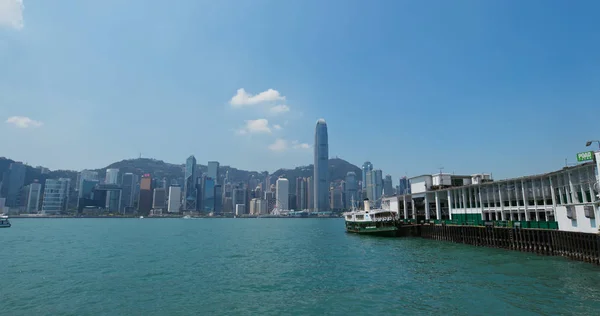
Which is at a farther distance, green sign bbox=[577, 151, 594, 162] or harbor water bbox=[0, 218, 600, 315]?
green sign bbox=[577, 151, 594, 162]

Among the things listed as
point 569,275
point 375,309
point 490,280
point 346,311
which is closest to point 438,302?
point 375,309

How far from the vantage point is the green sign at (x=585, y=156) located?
121 ft

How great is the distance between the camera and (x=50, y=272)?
118ft

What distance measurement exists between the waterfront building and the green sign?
769 millimetres

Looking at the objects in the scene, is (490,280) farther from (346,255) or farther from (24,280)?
(24,280)

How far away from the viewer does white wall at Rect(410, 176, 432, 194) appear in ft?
240

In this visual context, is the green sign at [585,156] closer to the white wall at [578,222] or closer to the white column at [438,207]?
the white wall at [578,222]

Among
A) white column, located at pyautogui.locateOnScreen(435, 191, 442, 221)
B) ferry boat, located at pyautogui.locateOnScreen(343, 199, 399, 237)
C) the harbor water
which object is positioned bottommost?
the harbor water

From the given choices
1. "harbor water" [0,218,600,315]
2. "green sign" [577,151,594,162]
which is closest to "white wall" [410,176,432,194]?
"harbor water" [0,218,600,315]

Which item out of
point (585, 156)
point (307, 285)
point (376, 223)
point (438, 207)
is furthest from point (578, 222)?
point (376, 223)

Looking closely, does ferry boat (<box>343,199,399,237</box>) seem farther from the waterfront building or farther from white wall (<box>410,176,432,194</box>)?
the waterfront building

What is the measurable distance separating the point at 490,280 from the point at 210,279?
83.2ft

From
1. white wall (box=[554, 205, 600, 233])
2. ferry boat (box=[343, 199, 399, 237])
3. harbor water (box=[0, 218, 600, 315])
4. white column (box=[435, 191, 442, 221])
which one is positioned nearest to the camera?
harbor water (box=[0, 218, 600, 315])

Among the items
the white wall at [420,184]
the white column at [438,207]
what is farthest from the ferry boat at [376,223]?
the white column at [438,207]
